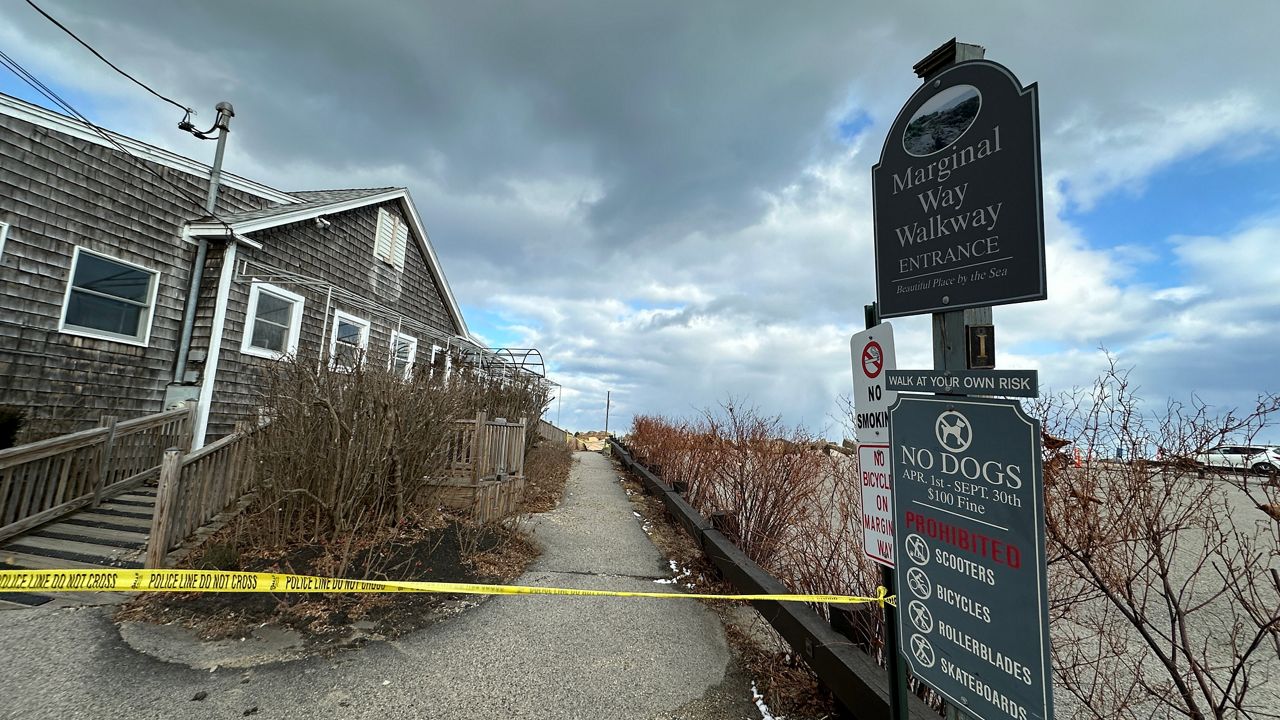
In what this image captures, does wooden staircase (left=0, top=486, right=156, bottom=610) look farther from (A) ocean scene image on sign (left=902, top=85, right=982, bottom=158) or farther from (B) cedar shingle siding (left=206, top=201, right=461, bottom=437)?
(A) ocean scene image on sign (left=902, top=85, right=982, bottom=158)

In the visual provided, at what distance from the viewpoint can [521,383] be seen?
45.0ft

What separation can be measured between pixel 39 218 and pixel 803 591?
11.1 meters

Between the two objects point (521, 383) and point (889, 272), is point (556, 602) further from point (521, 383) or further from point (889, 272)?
point (521, 383)

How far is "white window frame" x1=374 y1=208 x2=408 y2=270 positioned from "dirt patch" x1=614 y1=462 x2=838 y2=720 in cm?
1134

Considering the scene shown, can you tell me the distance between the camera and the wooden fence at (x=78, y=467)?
5766 millimetres

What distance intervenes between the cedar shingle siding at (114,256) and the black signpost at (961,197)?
20.4ft

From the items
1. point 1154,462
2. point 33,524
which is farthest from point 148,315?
point 1154,462

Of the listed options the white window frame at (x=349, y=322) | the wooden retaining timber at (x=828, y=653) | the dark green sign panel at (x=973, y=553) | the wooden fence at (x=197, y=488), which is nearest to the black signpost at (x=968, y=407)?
the dark green sign panel at (x=973, y=553)

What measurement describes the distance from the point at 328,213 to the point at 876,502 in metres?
12.8

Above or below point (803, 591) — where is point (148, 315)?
above

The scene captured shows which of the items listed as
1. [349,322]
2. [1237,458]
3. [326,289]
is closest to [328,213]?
[326,289]

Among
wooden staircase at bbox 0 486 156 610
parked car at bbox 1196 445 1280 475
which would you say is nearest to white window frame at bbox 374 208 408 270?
wooden staircase at bbox 0 486 156 610

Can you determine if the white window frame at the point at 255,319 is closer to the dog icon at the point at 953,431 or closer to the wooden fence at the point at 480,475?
A: the wooden fence at the point at 480,475

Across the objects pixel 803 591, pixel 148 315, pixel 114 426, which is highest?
pixel 148 315
